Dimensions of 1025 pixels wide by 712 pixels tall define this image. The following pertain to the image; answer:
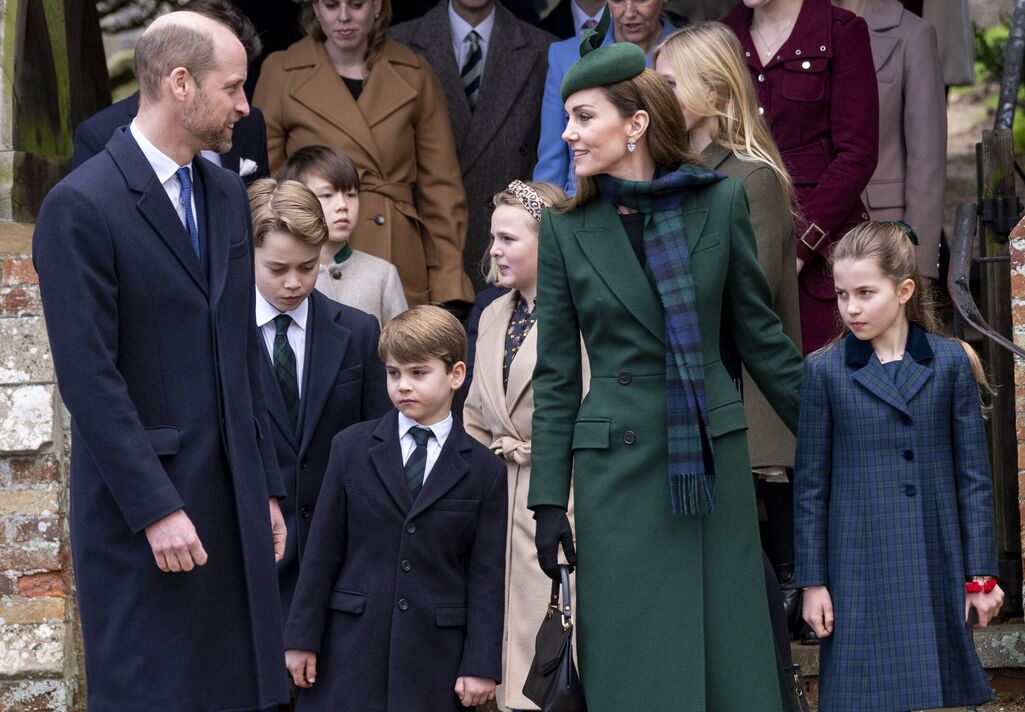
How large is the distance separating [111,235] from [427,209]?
9.71 ft

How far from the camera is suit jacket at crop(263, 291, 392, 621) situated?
16.9ft

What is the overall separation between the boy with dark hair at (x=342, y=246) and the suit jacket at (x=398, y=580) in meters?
1.18

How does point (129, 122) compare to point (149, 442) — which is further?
point (129, 122)

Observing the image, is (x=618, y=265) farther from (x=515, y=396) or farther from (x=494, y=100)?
(x=494, y=100)

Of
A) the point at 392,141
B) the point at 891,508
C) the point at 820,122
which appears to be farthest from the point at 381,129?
the point at 891,508

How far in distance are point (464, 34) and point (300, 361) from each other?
230 cm

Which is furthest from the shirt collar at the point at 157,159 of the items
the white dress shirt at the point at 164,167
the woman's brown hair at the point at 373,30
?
the woman's brown hair at the point at 373,30

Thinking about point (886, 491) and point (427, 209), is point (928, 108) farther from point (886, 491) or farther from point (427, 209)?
point (886, 491)

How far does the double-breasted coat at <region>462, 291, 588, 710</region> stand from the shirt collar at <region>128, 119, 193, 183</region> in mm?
1598

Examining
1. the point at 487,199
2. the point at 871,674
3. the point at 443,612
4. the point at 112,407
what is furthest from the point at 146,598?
the point at 487,199

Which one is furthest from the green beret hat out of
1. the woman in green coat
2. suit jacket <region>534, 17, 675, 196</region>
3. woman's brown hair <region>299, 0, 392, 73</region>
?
woman's brown hair <region>299, 0, 392, 73</region>

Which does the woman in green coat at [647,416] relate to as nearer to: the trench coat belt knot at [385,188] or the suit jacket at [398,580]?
the suit jacket at [398,580]

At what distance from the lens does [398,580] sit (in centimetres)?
462

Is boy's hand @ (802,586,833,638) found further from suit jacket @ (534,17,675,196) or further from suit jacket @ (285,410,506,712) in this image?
suit jacket @ (534,17,675,196)
